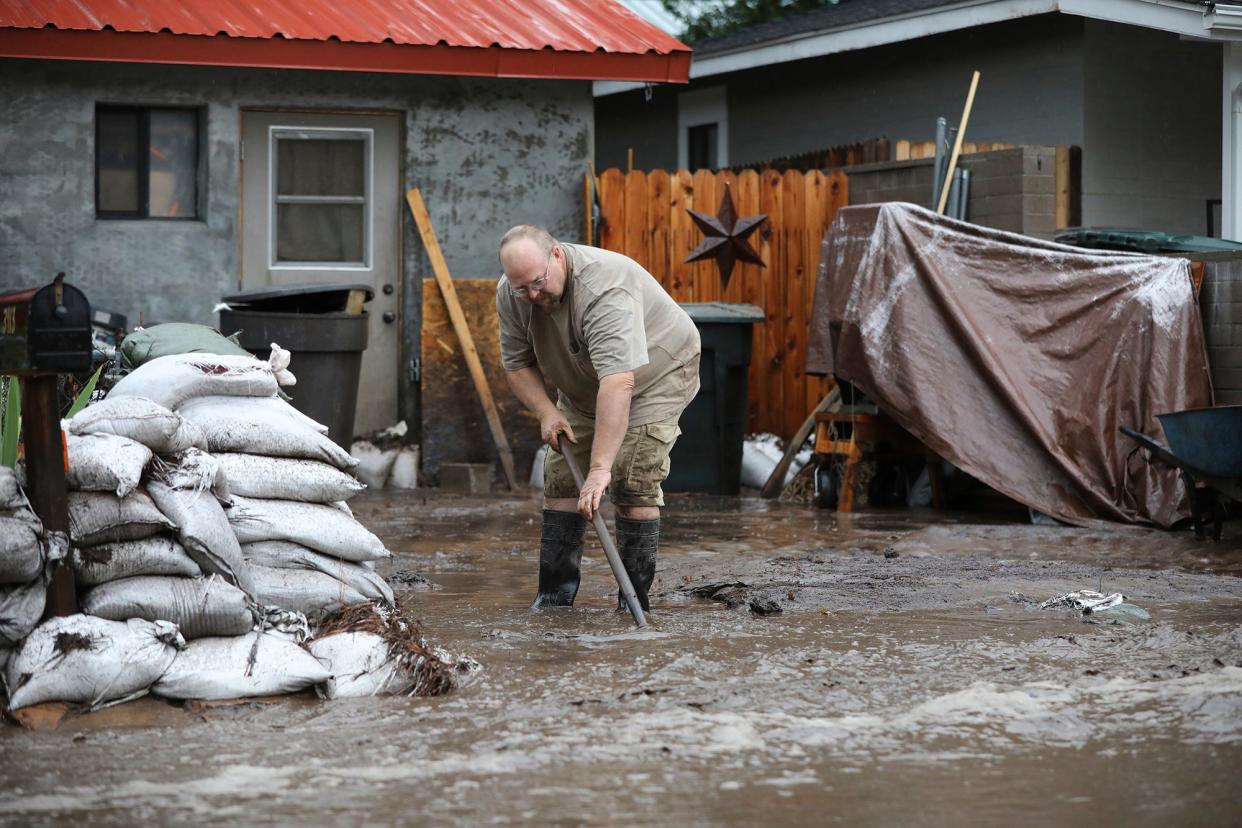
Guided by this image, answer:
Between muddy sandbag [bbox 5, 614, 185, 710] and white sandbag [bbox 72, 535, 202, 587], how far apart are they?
17cm

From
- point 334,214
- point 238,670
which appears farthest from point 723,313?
point 238,670

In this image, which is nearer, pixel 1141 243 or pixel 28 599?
pixel 28 599

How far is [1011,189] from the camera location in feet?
35.2

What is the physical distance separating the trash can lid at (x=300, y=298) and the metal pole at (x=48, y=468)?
18.1 feet

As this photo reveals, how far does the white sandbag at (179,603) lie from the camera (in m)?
4.68

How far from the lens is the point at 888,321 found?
9672mm

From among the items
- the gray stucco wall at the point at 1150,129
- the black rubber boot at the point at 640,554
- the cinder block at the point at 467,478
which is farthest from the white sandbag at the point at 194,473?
the gray stucco wall at the point at 1150,129

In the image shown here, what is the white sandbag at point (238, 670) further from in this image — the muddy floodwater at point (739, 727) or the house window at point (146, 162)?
the house window at point (146, 162)

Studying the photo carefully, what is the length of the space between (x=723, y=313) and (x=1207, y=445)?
3.38 metres

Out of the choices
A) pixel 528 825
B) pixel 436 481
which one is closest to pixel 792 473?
pixel 436 481

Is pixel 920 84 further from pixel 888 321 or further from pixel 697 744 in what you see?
pixel 697 744

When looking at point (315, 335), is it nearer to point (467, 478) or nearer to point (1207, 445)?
point (467, 478)

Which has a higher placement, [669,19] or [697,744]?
[669,19]

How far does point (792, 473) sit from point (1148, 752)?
6.97m
